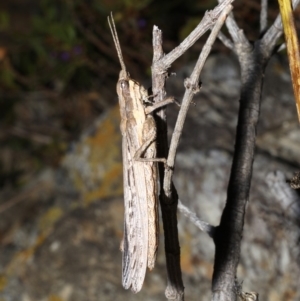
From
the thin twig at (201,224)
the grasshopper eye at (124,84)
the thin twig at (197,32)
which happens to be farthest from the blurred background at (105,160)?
the thin twig at (197,32)

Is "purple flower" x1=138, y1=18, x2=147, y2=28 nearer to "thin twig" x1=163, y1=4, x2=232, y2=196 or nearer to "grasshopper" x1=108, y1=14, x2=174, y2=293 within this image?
"grasshopper" x1=108, y1=14, x2=174, y2=293

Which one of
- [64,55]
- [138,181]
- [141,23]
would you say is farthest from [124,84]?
[64,55]

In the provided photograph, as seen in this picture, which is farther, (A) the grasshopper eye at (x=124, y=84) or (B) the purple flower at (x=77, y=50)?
(B) the purple flower at (x=77, y=50)

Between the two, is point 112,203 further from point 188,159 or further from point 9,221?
point 9,221

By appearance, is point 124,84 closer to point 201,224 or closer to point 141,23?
point 201,224

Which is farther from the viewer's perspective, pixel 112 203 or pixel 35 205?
pixel 35 205

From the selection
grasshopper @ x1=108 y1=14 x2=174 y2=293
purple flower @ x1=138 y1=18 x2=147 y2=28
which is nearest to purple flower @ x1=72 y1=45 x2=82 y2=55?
purple flower @ x1=138 y1=18 x2=147 y2=28

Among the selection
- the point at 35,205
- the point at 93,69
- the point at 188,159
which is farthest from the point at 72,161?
the point at 188,159

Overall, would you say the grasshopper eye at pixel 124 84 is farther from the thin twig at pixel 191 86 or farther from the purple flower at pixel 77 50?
the purple flower at pixel 77 50
